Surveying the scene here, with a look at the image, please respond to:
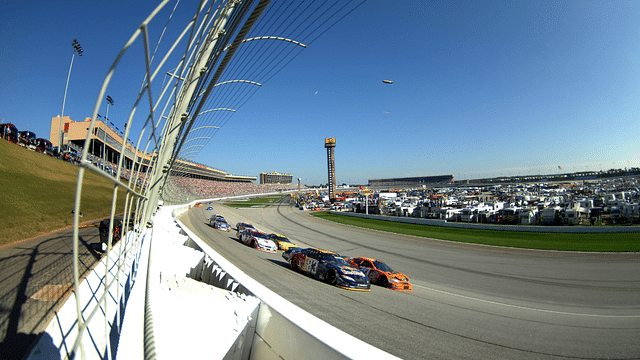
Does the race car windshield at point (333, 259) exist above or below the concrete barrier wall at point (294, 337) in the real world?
below

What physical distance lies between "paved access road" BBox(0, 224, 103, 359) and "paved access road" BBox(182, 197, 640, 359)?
4.95 metres

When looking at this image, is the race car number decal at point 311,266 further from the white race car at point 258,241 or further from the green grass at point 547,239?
the green grass at point 547,239

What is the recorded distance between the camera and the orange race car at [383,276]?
10672 mm

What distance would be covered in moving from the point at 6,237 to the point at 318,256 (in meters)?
10.8

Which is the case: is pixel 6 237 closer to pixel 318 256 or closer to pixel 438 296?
pixel 318 256

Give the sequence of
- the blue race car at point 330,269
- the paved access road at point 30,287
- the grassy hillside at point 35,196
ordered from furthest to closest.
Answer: the grassy hillside at point 35,196 < the blue race car at point 330,269 < the paved access road at point 30,287

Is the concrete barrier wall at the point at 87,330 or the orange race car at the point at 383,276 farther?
the orange race car at the point at 383,276

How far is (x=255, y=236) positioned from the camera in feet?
55.6

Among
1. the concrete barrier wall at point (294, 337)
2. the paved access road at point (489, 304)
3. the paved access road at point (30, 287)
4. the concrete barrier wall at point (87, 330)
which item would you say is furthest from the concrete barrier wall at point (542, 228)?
the concrete barrier wall at point (87, 330)

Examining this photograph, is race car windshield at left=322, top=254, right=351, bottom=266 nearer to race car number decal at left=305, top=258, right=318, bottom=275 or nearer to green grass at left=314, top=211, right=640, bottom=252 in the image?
race car number decal at left=305, top=258, right=318, bottom=275

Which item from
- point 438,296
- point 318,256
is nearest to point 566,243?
point 438,296

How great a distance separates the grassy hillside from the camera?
1102 centimetres

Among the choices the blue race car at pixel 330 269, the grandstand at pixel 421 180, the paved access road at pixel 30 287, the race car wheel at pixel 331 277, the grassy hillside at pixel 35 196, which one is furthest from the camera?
the grandstand at pixel 421 180

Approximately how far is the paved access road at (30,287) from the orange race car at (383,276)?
9.39 metres
